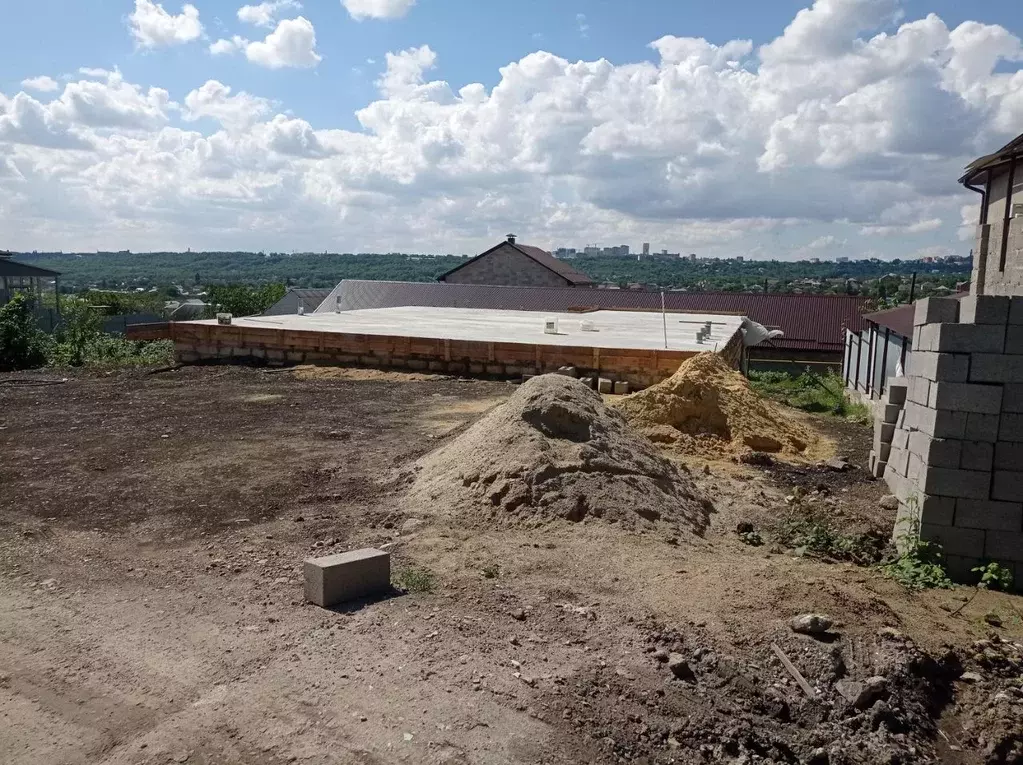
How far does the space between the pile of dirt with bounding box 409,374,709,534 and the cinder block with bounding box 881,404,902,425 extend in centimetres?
283

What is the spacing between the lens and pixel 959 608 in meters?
5.84

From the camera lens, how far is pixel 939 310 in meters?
6.77

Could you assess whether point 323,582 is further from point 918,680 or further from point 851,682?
point 918,680

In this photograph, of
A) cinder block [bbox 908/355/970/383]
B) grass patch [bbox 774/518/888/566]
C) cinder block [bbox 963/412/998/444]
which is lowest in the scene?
grass patch [bbox 774/518/888/566]

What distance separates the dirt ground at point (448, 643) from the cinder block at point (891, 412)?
63.4 inches

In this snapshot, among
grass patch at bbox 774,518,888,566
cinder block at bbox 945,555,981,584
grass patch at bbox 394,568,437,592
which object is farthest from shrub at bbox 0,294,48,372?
cinder block at bbox 945,555,981,584

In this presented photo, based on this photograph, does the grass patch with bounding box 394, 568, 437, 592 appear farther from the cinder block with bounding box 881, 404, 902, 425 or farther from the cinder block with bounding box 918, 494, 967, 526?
the cinder block with bounding box 881, 404, 902, 425

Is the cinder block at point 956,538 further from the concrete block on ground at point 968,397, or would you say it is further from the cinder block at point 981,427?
the concrete block on ground at point 968,397

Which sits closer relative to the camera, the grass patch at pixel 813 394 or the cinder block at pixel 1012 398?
the cinder block at pixel 1012 398

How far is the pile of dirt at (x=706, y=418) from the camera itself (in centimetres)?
1090

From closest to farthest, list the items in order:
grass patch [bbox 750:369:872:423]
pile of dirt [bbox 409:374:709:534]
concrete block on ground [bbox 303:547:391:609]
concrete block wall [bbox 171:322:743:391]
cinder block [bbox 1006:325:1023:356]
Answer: concrete block on ground [bbox 303:547:391:609]
cinder block [bbox 1006:325:1023:356]
pile of dirt [bbox 409:374:709:534]
concrete block wall [bbox 171:322:743:391]
grass patch [bbox 750:369:872:423]

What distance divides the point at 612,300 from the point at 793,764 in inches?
1417

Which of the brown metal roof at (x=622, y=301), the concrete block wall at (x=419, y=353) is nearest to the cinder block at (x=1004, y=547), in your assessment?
the concrete block wall at (x=419, y=353)

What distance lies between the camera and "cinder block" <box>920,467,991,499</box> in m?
6.48
